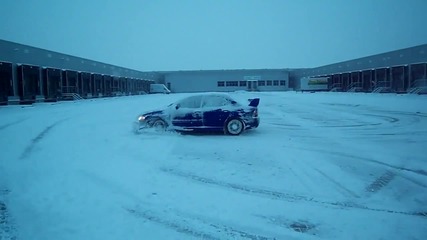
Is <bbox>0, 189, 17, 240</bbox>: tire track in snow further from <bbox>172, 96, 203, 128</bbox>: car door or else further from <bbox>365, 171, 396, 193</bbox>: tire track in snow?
<bbox>172, 96, 203, 128</bbox>: car door

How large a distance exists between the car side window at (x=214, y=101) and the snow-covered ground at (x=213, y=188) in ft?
6.26

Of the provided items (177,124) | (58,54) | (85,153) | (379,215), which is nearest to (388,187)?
(379,215)

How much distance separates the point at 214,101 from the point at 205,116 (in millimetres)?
774

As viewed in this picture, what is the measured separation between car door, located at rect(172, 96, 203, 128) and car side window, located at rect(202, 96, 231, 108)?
224 millimetres

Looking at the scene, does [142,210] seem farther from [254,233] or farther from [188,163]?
[188,163]

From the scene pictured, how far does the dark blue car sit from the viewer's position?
1291 centimetres

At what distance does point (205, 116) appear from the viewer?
12.9 meters

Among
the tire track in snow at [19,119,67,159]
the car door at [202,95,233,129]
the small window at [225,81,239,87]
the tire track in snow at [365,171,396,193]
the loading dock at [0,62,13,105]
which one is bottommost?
the tire track in snow at [365,171,396,193]

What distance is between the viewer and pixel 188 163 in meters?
8.49

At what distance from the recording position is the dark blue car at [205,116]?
1291 cm

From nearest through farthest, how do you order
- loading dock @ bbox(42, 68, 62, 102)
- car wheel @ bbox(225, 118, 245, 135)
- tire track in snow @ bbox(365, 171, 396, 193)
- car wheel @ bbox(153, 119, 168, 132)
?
tire track in snow @ bbox(365, 171, 396, 193) → car wheel @ bbox(225, 118, 245, 135) → car wheel @ bbox(153, 119, 168, 132) → loading dock @ bbox(42, 68, 62, 102)

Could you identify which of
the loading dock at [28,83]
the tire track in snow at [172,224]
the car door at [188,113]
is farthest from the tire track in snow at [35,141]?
the loading dock at [28,83]

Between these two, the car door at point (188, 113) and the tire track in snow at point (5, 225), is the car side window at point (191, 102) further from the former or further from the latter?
the tire track in snow at point (5, 225)

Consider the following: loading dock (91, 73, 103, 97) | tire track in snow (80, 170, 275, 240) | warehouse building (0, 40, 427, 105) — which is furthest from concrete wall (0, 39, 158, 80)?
tire track in snow (80, 170, 275, 240)
